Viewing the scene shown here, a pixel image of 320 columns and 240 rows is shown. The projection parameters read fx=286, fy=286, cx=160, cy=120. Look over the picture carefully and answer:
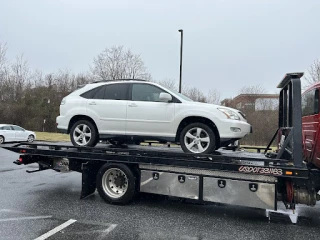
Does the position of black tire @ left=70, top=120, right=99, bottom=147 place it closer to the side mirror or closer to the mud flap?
the mud flap

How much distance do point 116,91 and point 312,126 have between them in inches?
157

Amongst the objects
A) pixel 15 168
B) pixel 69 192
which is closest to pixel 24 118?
pixel 15 168

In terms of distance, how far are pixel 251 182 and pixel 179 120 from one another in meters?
1.83

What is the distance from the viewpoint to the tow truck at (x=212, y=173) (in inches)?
185

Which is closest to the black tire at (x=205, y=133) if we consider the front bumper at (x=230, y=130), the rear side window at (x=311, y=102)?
the front bumper at (x=230, y=130)

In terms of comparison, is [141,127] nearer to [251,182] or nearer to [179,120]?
[179,120]

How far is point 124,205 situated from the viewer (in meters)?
5.75

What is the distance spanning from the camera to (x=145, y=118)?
605 centimetres

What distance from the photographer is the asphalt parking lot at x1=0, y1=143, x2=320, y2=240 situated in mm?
4324

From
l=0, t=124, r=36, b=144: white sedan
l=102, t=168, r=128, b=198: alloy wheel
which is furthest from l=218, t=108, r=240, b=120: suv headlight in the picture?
l=0, t=124, r=36, b=144: white sedan

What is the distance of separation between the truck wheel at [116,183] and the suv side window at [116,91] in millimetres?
1522

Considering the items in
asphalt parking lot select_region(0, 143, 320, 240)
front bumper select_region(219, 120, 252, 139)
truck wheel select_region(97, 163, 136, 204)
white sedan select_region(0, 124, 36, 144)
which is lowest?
asphalt parking lot select_region(0, 143, 320, 240)

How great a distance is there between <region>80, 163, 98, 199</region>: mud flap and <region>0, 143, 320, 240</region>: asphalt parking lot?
0.19 m

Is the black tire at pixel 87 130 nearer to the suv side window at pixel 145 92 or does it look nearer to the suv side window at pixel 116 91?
the suv side window at pixel 116 91
